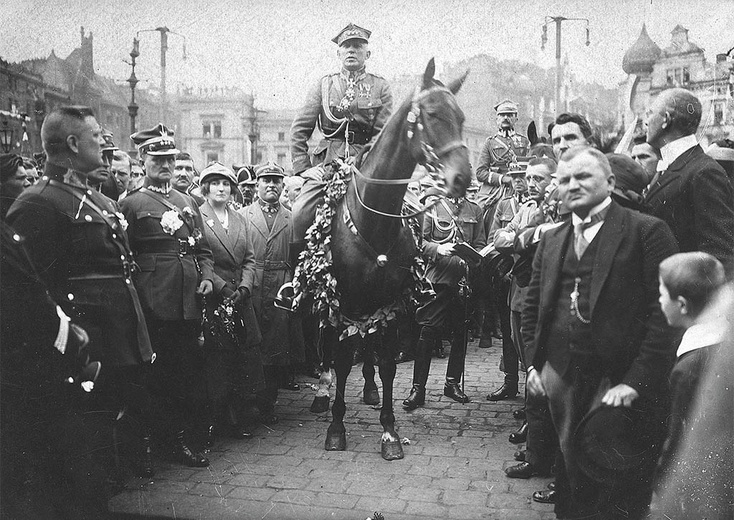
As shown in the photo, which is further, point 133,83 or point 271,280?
point 271,280

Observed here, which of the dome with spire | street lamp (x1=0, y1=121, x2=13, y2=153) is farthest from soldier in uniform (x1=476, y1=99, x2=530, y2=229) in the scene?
street lamp (x1=0, y1=121, x2=13, y2=153)

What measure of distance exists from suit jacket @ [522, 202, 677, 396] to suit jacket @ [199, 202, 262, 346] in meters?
3.30

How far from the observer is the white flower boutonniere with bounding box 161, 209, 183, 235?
16.3ft

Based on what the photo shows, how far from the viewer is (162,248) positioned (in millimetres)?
4992

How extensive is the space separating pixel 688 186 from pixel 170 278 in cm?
377

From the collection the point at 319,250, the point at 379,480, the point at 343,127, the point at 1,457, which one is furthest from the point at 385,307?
the point at 1,457

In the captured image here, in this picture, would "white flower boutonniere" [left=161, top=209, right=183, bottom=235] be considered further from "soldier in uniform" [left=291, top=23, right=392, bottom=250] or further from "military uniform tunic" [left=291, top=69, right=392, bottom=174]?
"military uniform tunic" [left=291, top=69, right=392, bottom=174]

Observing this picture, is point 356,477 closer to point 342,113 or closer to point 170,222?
point 170,222

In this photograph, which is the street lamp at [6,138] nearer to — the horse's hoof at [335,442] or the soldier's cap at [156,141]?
the soldier's cap at [156,141]

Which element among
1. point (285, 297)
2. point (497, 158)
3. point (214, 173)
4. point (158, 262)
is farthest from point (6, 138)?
point (497, 158)

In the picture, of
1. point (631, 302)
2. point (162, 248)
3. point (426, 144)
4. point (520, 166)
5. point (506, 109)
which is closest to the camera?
point (631, 302)

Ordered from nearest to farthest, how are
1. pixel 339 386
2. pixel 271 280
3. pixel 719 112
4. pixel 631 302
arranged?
pixel 631 302 → pixel 719 112 → pixel 339 386 → pixel 271 280

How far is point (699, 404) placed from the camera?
3504mm

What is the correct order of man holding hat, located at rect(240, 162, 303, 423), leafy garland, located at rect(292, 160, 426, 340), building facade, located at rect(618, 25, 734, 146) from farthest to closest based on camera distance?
man holding hat, located at rect(240, 162, 303, 423) < leafy garland, located at rect(292, 160, 426, 340) < building facade, located at rect(618, 25, 734, 146)
